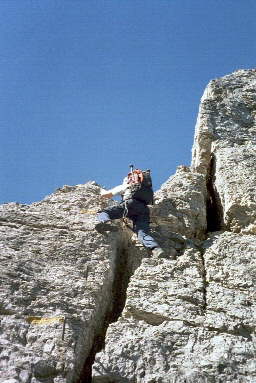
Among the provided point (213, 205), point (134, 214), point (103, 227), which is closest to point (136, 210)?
point (134, 214)

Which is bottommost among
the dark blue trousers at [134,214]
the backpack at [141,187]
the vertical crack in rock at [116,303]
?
the vertical crack in rock at [116,303]

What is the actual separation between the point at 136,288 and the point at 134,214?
7.14ft

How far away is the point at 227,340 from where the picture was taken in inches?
301

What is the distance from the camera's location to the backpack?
10.7 m

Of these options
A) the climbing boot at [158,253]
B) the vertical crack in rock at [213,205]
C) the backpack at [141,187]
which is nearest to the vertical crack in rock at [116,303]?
the climbing boot at [158,253]

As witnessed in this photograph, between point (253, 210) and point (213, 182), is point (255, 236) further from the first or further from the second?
point (213, 182)

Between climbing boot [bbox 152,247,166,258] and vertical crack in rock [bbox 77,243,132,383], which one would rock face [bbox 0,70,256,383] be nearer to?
vertical crack in rock [bbox 77,243,132,383]

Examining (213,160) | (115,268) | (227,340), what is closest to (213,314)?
(227,340)

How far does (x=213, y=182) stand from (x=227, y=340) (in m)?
5.58

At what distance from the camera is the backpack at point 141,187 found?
10.7 metres

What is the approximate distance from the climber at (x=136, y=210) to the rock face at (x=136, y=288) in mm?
225

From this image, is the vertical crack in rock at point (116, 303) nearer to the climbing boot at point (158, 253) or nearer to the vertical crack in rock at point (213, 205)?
the climbing boot at point (158, 253)

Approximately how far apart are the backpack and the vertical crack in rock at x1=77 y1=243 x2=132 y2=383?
41.3 inches

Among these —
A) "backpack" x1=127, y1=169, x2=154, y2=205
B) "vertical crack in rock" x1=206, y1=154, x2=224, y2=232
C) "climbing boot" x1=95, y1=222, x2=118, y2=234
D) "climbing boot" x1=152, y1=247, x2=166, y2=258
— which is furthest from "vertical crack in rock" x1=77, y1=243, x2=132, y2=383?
"vertical crack in rock" x1=206, y1=154, x2=224, y2=232
